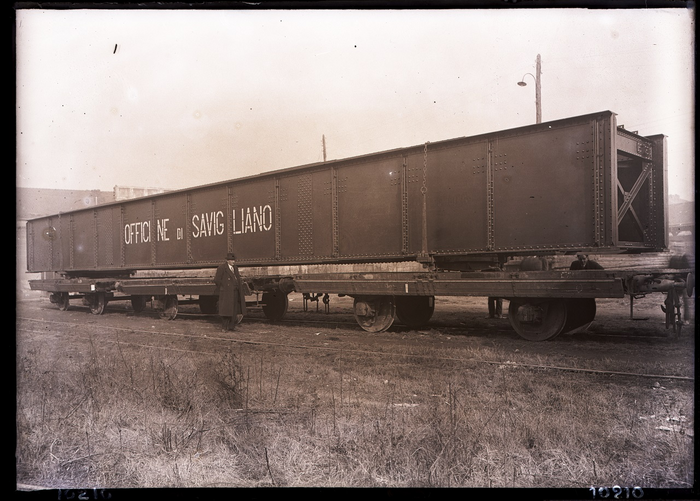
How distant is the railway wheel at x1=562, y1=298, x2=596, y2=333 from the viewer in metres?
7.62

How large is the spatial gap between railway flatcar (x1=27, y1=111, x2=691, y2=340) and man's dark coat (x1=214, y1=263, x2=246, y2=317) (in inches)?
47.0

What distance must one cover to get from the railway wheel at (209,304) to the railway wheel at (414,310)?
5567mm

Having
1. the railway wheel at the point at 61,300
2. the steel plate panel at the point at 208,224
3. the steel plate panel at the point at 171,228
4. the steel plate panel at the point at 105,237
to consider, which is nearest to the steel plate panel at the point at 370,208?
the steel plate panel at the point at 208,224

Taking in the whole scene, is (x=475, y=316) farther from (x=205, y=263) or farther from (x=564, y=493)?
(x=564, y=493)

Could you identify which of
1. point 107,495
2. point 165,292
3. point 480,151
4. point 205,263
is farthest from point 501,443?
point 165,292

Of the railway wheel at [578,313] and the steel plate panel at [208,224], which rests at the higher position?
the steel plate panel at [208,224]

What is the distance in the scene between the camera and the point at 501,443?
383 centimetres

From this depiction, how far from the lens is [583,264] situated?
7.25 meters

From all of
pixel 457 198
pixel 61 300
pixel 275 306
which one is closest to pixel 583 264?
pixel 457 198

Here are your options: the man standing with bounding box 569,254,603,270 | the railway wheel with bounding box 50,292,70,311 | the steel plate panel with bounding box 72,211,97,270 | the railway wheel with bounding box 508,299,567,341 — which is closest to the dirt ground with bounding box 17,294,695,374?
the railway wheel with bounding box 508,299,567,341

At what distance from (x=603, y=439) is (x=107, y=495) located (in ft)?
14.0

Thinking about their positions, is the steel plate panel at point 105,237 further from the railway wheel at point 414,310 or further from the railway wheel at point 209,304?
the railway wheel at point 414,310

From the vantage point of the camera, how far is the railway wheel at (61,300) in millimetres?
15969

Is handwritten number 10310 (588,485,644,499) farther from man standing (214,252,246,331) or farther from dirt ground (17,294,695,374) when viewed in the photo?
man standing (214,252,246,331)
